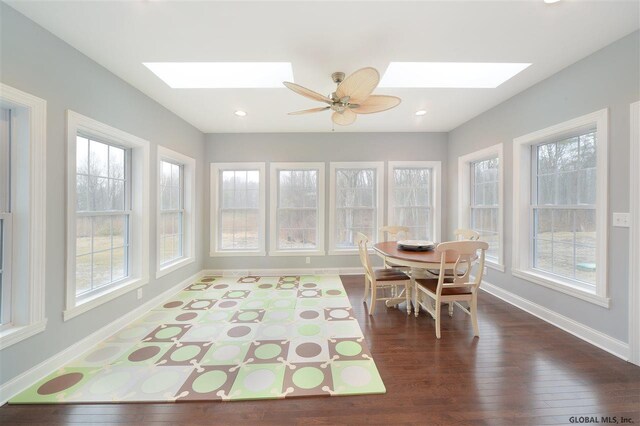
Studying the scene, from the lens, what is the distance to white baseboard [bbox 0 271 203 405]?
1.61 metres

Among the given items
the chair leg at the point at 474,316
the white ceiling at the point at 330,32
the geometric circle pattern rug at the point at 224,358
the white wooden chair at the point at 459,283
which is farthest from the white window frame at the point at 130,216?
the chair leg at the point at 474,316

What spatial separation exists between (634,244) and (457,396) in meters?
1.89

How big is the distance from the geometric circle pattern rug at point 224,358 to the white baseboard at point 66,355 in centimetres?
5

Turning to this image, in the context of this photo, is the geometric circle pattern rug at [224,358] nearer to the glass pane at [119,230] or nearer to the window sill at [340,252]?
the glass pane at [119,230]

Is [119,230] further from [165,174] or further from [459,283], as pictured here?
[459,283]

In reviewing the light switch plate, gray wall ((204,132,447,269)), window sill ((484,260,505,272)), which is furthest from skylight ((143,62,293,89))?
window sill ((484,260,505,272))

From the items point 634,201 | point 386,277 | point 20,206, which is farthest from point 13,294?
point 634,201

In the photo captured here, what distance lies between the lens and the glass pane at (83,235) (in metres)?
2.19

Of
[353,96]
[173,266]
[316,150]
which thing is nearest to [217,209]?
[173,266]

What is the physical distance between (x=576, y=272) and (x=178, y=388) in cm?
381

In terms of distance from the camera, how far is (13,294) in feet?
5.63

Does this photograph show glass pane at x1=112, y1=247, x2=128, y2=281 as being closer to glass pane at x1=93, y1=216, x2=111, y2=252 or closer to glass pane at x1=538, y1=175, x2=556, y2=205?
glass pane at x1=93, y1=216, x2=111, y2=252

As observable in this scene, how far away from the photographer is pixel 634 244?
1.90 m

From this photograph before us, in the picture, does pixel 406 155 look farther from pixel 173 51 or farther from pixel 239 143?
pixel 173 51
